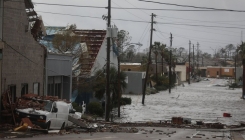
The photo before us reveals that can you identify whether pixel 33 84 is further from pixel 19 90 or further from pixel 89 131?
pixel 89 131

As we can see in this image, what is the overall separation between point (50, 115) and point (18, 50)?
5.87 m

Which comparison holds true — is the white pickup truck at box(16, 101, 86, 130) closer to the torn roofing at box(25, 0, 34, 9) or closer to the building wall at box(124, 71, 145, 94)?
the torn roofing at box(25, 0, 34, 9)

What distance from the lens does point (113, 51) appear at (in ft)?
222

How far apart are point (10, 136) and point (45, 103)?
15.6 feet

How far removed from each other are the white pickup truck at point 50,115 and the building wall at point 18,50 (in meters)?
2.61

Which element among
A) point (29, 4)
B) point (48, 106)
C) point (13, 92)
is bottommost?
point (48, 106)

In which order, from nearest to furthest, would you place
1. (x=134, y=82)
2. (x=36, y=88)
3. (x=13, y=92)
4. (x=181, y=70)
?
(x=13, y=92), (x=36, y=88), (x=134, y=82), (x=181, y=70)

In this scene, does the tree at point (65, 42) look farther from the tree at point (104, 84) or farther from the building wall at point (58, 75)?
the building wall at point (58, 75)

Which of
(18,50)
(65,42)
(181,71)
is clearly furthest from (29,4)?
(181,71)

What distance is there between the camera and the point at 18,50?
27.5 m

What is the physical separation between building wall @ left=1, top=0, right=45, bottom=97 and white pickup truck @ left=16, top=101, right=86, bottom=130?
103 inches

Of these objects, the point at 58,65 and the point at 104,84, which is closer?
the point at 58,65

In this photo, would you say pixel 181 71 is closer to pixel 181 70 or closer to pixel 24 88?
pixel 181 70

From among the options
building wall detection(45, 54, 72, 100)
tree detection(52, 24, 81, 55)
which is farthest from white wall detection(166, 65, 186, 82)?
building wall detection(45, 54, 72, 100)
